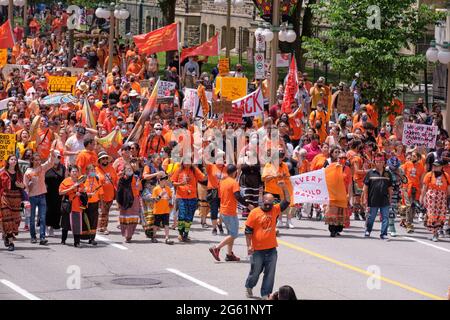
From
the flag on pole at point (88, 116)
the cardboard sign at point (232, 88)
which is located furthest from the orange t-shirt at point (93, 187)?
the cardboard sign at point (232, 88)

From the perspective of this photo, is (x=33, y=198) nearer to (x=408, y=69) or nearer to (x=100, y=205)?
(x=100, y=205)

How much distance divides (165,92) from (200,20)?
3115cm

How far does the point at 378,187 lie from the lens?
23.8 meters

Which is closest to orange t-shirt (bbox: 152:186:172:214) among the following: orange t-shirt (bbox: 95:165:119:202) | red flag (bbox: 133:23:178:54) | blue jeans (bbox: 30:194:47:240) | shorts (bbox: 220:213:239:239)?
orange t-shirt (bbox: 95:165:119:202)

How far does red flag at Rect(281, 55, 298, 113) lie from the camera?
31.2m

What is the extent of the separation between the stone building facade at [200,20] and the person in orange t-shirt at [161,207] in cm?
2970

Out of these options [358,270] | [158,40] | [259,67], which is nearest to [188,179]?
[358,270]

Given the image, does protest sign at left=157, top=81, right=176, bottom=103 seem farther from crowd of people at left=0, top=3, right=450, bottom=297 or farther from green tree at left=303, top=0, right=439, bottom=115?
green tree at left=303, top=0, right=439, bottom=115

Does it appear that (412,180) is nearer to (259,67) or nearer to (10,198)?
(10,198)

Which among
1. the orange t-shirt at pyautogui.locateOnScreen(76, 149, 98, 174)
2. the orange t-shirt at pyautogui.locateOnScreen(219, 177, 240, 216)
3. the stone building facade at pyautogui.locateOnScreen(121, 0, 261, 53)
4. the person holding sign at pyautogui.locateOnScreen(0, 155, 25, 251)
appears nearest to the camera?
the orange t-shirt at pyautogui.locateOnScreen(219, 177, 240, 216)

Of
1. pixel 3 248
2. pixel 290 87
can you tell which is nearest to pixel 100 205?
pixel 3 248

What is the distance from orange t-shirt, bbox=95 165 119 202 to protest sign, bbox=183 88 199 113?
8.14 meters

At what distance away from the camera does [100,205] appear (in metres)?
23.4

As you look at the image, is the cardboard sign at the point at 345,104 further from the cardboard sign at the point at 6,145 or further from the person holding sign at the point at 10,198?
the person holding sign at the point at 10,198
